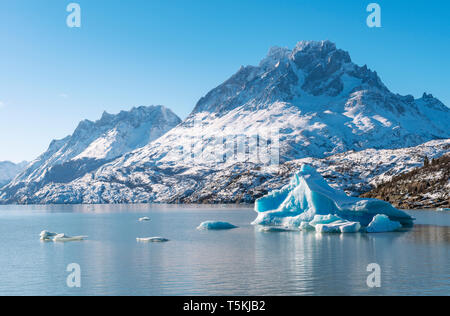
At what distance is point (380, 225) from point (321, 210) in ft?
36.4

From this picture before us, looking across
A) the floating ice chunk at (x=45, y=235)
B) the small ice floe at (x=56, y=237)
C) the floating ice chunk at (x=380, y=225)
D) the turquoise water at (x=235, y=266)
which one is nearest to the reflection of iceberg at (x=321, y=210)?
the floating ice chunk at (x=380, y=225)

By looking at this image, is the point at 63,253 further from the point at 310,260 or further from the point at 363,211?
the point at 363,211

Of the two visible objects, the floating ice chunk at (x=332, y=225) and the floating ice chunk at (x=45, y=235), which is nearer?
the floating ice chunk at (x=45, y=235)

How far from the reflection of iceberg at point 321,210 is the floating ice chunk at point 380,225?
2.15 meters

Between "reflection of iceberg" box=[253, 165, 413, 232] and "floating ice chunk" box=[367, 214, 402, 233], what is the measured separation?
2.15 metres

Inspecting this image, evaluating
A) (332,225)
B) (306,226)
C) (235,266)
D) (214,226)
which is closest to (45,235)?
(214,226)

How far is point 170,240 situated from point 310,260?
32313 millimetres

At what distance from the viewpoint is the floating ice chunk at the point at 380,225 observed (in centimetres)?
8350

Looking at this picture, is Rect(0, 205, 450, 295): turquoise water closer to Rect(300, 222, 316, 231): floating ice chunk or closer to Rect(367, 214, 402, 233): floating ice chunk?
Rect(367, 214, 402, 233): floating ice chunk

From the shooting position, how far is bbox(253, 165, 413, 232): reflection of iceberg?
274 ft

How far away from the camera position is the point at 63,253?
60.4 meters

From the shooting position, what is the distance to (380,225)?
3312 inches

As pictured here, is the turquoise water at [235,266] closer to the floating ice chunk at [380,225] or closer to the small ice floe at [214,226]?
the floating ice chunk at [380,225]
